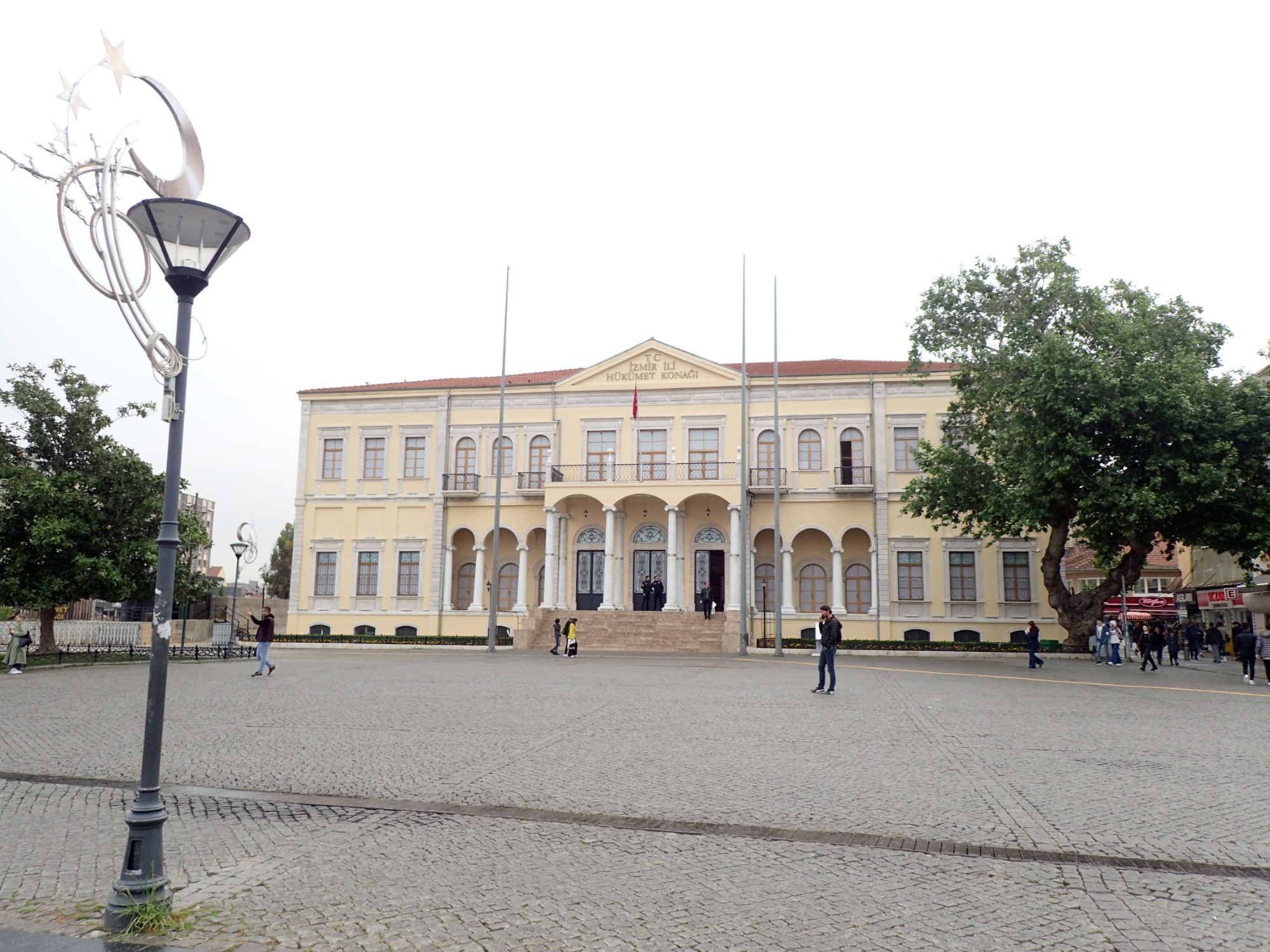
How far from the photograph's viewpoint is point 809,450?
39.0 meters

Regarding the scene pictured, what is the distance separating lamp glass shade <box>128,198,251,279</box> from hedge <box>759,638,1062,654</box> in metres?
28.4

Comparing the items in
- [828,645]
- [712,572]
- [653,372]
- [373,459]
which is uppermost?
[653,372]

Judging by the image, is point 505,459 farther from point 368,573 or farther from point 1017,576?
point 1017,576

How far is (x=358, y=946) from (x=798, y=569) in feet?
116

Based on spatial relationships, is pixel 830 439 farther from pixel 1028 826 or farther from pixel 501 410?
pixel 1028 826

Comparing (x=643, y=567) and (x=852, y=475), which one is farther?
(x=643, y=567)

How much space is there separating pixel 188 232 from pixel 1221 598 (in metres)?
42.1

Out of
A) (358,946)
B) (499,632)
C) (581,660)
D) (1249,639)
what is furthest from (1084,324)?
(358,946)

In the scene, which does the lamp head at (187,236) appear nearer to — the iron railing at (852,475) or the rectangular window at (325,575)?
the iron railing at (852,475)

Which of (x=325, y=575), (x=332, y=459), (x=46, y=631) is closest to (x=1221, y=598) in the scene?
(x=325, y=575)

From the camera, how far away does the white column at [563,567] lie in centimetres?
3869

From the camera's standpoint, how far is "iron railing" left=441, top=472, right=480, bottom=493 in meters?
40.4

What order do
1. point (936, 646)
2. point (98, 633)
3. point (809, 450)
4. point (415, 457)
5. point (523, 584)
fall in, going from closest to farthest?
point (936, 646) < point (98, 633) < point (809, 450) < point (523, 584) < point (415, 457)

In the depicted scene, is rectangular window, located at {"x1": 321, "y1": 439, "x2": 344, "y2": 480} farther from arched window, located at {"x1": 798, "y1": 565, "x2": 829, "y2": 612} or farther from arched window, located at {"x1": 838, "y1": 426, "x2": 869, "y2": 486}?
arched window, located at {"x1": 838, "y1": 426, "x2": 869, "y2": 486}
